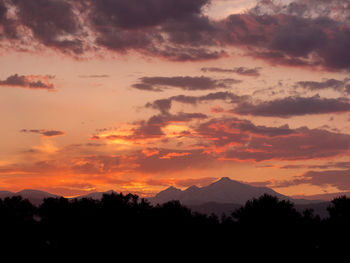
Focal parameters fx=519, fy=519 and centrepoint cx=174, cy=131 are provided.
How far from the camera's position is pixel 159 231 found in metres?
94.7

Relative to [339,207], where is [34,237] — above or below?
below

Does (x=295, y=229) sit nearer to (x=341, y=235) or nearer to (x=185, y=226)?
(x=341, y=235)

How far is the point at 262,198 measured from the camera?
101062 mm

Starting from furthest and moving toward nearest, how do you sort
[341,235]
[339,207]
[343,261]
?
[339,207], [341,235], [343,261]

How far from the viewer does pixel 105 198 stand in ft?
339

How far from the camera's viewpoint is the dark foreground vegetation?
89250 millimetres

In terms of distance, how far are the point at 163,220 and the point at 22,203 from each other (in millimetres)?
26122

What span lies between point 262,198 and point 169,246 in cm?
2165

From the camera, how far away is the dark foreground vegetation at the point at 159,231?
89.2m

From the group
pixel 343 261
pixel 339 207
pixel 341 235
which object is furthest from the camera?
pixel 339 207

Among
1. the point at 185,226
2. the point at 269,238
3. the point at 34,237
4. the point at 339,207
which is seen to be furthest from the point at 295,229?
the point at 34,237

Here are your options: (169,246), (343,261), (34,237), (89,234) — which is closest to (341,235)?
(343,261)

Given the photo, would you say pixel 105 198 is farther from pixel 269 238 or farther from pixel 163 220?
pixel 269 238

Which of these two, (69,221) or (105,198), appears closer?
(69,221)
